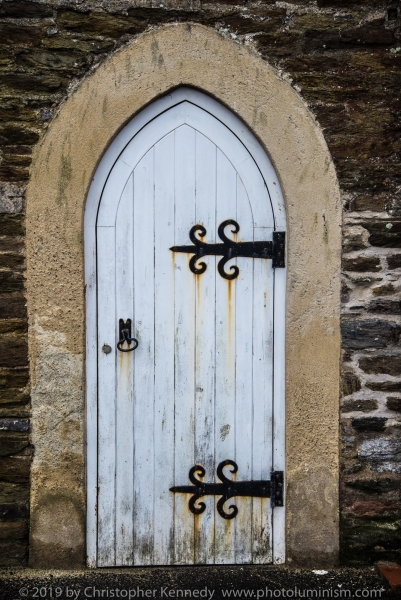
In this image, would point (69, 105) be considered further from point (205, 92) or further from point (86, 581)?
point (86, 581)

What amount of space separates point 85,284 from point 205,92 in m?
1.19

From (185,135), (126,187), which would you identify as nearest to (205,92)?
(185,135)

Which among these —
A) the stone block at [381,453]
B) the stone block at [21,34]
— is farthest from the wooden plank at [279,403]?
the stone block at [21,34]

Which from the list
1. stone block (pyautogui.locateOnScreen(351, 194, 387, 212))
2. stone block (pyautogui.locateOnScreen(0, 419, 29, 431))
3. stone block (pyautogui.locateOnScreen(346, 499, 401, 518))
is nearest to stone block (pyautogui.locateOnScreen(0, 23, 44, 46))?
stone block (pyautogui.locateOnScreen(351, 194, 387, 212))

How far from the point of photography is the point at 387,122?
3738mm

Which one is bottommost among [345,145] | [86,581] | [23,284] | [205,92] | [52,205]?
[86,581]

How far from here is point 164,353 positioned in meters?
3.86

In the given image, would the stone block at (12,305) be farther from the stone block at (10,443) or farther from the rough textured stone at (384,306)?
the rough textured stone at (384,306)

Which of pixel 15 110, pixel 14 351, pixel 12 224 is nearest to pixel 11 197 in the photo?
pixel 12 224

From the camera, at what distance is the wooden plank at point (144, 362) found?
12.5 feet

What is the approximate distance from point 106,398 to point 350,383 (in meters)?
1.32

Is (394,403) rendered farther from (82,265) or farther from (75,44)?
(75,44)

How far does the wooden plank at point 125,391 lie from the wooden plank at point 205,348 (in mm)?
359

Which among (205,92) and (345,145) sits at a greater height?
(205,92)
